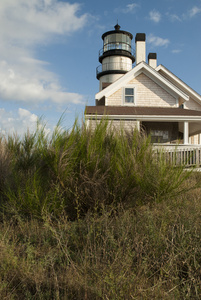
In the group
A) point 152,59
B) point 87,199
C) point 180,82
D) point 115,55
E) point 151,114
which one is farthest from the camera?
point 115,55

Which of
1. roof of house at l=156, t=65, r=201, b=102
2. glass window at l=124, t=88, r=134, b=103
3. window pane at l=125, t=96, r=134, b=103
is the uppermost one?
roof of house at l=156, t=65, r=201, b=102

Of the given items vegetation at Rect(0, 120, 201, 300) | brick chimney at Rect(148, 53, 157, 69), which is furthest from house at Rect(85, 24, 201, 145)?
vegetation at Rect(0, 120, 201, 300)

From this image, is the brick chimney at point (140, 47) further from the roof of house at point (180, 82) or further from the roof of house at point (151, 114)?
the roof of house at point (151, 114)

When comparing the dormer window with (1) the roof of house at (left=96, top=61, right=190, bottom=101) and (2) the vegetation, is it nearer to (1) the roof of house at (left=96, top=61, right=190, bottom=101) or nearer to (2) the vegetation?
(1) the roof of house at (left=96, top=61, right=190, bottom=101)

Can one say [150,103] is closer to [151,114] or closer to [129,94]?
[129,94]

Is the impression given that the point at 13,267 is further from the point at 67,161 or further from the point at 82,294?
the point at 67,161

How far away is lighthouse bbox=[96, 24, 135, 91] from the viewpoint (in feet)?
93.5

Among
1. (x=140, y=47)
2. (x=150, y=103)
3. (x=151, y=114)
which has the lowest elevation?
(x=151, y=114)

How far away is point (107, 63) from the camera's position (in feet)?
95.9

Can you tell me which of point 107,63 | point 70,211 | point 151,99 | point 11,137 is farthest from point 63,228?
point 107,63

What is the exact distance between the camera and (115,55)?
28.8 m

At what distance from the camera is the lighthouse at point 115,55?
28.5 meters

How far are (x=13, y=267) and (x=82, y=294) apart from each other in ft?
3.50

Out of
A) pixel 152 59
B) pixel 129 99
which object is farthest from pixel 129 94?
pixel 152 59
